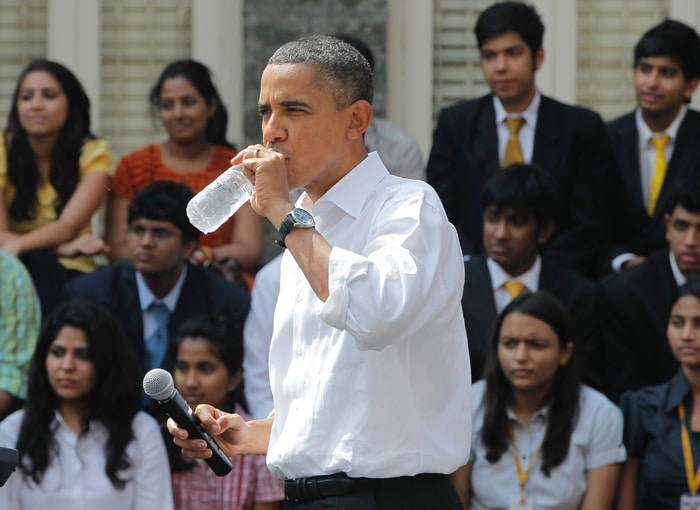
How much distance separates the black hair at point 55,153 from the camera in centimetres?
689

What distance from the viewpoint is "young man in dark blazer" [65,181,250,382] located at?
6535mm

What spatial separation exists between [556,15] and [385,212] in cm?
487

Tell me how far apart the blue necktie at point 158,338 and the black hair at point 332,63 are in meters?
3.07

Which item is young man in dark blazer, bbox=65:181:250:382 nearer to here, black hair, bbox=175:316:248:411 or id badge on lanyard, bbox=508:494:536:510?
black hair, bbox=175:316:248:411

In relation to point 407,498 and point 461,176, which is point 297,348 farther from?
point 461,176

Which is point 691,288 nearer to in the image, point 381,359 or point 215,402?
point 215,402

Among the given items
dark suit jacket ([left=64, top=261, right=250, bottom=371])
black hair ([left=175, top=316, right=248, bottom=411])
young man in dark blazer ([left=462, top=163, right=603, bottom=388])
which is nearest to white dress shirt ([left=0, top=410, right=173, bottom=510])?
black hair ([left=175, top=316, right=248, bottom=411])

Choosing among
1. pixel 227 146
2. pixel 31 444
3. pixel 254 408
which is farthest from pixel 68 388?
pixel 227 146

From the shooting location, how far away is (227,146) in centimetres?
732

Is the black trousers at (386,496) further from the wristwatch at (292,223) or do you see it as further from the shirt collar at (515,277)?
the shirt collar at (515,277)

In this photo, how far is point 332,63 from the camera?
3525 mm

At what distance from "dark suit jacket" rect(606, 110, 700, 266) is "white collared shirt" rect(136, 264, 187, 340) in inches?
76.7

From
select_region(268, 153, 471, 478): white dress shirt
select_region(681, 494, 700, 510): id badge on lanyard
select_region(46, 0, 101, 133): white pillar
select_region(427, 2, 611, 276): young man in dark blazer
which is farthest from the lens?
select_region(46, 0, 101, 133): white pillar

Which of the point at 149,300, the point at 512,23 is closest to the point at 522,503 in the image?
the point at 149,300
